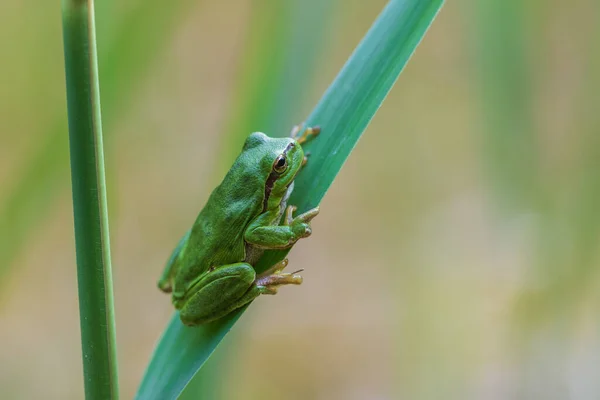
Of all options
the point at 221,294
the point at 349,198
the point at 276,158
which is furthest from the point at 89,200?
the point at 349,198

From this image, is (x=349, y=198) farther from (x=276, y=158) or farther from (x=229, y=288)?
(x=229, y=288)

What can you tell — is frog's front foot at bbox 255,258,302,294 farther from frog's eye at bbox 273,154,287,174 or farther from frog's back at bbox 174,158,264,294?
frog's eye at bbox 273,154,287,174

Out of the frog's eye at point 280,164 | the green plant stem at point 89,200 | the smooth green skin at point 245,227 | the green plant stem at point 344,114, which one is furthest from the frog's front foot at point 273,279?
the green plant stem at point 89,200

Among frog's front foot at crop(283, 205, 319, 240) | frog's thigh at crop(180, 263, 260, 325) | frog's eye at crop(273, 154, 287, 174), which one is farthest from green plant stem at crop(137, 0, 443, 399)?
frog's eye at crop(273, 154, 287, 174)

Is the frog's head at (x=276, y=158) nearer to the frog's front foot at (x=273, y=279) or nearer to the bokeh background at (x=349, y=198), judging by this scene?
the bokeh background at (x=349, y=198)

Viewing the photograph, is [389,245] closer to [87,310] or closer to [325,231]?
[325,231]

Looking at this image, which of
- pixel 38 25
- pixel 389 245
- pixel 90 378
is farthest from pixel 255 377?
pixel 90 378
